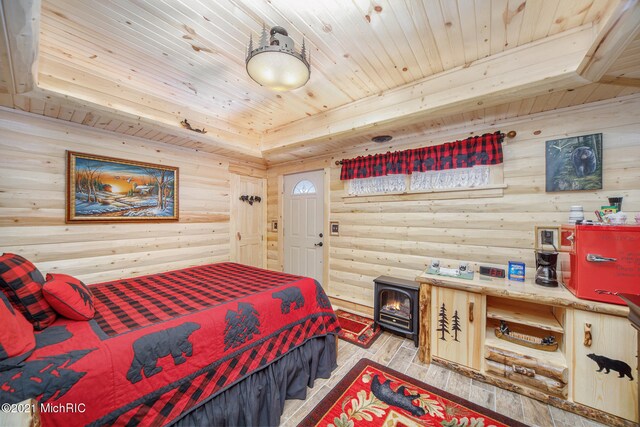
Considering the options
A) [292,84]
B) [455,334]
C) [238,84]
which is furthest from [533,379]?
[238,84]

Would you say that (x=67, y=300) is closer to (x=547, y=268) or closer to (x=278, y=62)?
(x=278, y=62)

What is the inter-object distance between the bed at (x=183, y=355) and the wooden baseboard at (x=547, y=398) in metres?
1.18

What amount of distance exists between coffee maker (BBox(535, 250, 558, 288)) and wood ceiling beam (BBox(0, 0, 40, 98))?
3719 mm

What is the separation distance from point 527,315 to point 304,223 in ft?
9.85

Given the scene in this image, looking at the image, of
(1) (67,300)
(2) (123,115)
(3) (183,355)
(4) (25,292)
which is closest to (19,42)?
(2) (123,115)

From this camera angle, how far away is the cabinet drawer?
184 centimetres

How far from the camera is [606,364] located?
1.71m

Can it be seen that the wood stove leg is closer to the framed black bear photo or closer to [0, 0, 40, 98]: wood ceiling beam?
the framed black bear photo

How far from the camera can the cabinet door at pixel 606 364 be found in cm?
166

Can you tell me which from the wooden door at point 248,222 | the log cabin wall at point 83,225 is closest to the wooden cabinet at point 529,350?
the wooden door at point 248,222

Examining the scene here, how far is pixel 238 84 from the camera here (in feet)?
8.02

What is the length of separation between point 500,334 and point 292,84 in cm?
276

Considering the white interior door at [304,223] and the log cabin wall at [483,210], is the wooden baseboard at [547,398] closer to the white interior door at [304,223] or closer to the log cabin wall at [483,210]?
the log cabin wall at [483,210]

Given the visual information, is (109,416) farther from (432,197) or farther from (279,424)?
(432,197)
